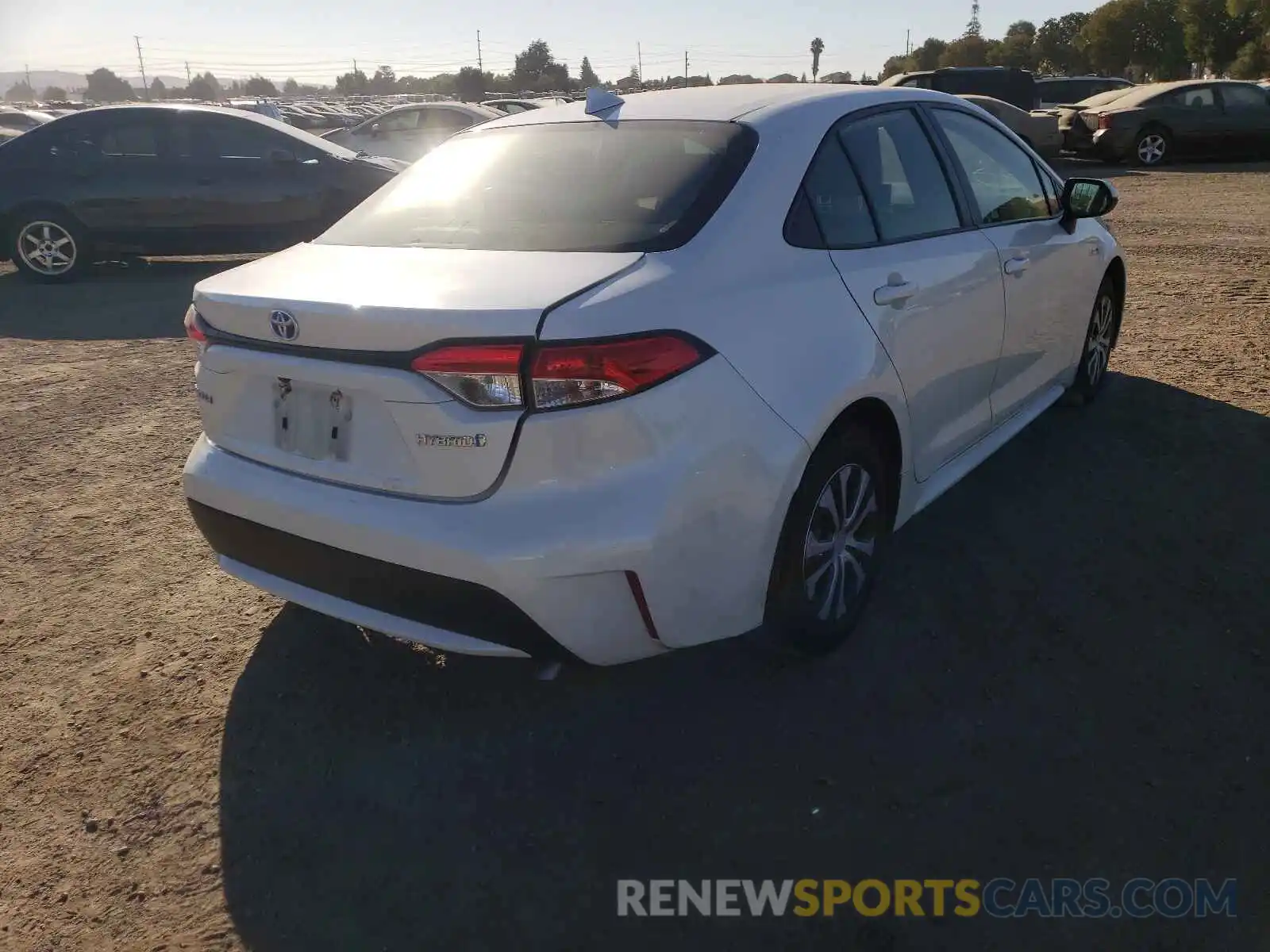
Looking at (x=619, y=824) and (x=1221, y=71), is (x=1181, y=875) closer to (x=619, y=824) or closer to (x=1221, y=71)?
(x=619, y=824)

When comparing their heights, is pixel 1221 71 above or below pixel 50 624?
above

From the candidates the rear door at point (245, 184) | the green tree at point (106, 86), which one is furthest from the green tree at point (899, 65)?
the green tree at point (106, 86)

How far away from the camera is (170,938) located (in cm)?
219

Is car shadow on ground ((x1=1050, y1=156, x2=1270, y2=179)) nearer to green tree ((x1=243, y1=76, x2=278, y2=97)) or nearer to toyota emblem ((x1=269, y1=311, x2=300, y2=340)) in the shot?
toyota emblem ((x1=269, y1=311, x2=300, y2=340))

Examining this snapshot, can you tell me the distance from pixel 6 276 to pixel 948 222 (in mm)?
10221

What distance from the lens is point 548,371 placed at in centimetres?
224

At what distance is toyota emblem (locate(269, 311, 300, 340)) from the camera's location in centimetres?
250

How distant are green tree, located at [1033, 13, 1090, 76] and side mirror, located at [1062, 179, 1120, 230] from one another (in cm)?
6295

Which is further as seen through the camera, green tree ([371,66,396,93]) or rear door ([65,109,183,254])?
green tree ([371,66,396,93])

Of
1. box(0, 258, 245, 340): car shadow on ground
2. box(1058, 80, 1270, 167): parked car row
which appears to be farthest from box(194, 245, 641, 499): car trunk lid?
box(1058, 80, 1270, 167): parked car row

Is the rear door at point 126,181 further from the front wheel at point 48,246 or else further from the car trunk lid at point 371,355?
the car trunk lid at point 371,355

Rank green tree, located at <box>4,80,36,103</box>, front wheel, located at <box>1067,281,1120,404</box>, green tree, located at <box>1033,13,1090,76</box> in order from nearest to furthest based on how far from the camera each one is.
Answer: front wheel, located at <box>1067,281,1120,404</box>, green tree, located at <box>1033,13,1090,76</box>, green tree, located at <box>4,80,36,103</box>

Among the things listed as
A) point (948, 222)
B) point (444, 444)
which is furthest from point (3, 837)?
point (948, 222)

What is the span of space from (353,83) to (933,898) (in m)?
133
